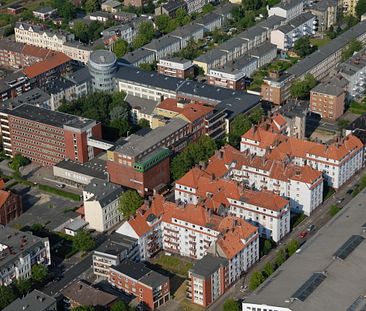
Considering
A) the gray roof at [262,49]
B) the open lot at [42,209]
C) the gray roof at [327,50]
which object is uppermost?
the gray roof at [327,50]

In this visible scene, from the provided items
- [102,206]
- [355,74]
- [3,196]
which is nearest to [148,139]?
[102,206]

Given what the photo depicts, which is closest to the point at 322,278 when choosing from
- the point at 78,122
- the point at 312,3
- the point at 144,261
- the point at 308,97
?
Answer: the point at 144,261

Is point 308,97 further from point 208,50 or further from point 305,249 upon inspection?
point 305,249

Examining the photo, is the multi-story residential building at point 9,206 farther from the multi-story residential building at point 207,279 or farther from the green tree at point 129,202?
the multi-story residential building at point 207,279

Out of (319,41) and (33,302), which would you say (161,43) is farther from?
(33,302)

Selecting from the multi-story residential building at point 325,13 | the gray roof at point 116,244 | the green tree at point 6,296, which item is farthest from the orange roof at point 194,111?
the multi-story residential building at point 325,13

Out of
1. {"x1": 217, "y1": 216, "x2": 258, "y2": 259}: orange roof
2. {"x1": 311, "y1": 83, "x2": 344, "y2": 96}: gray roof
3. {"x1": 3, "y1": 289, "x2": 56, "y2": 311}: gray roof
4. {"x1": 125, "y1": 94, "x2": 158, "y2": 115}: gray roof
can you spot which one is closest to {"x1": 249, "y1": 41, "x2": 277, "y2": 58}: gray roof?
{"x1": 311, "y1": 83, "x2": 344, "y2": 96}: gray roof
